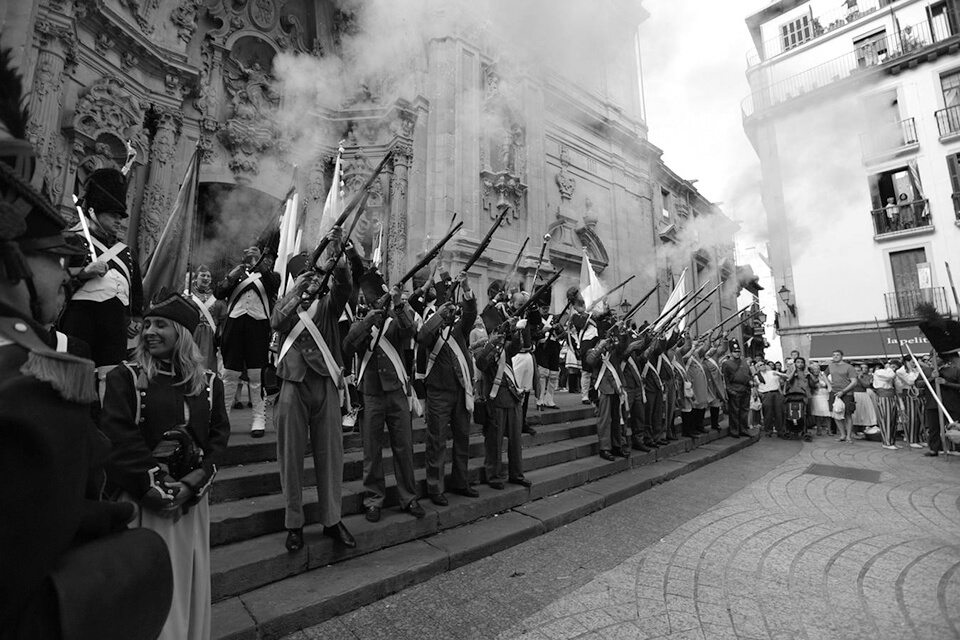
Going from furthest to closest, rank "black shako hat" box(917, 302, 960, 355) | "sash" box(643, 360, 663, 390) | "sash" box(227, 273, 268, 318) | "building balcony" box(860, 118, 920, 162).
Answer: "building balcony" box(860, 118, 920, 162) → "sash" box(643, 360, 663, 390) → "black shako hat" box(917, 302, 960, 355) → "sash" box(227, 273, 268, 318)

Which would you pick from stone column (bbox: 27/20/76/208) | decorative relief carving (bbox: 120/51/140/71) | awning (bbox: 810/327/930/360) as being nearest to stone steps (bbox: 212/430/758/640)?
stone column (bbox: 27/20/76/208)

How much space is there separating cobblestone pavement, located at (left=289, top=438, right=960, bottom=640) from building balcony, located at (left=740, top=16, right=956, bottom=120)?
15771mm

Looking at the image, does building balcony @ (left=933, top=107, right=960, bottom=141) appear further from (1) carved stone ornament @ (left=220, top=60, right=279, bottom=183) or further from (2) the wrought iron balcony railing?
(1) carved stone ornament @ (left=220, top=60, right=279, bottom=183)

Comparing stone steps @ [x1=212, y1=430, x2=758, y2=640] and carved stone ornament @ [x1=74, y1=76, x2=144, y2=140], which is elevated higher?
carved stone ornament @ [x1=74, y1=76, x2=144, y2=140]

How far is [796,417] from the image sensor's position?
10.4 meters

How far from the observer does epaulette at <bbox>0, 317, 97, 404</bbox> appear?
3.02 feet

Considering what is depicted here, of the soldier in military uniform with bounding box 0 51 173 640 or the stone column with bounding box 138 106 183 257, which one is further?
the stone column with bounding box 138 106 183 257

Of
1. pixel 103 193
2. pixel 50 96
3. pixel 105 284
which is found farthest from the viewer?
pixel 50 96

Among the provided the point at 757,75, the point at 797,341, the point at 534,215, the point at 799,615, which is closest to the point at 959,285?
the point at 797,341

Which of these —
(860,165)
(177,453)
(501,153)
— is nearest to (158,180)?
(501,153)

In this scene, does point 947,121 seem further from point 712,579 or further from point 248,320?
point 248,320

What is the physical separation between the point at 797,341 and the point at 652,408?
45.9ft

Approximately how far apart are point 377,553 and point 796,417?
1083 centimetres

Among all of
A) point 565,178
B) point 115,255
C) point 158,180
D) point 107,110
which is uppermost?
point 565,178
